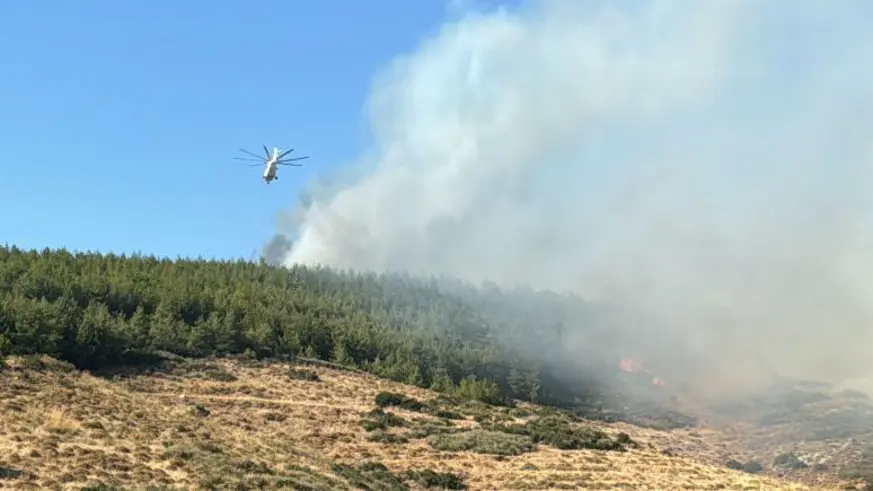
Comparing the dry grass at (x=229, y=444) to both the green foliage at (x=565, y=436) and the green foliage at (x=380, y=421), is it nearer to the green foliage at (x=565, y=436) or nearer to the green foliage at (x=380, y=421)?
the green foliage at (x=380, y=421)

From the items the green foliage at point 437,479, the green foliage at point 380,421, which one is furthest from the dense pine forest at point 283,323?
the green foliage at point 437,479

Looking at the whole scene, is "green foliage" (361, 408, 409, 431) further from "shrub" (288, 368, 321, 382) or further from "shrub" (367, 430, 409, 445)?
"shrub" (288, 368, 321, 382)

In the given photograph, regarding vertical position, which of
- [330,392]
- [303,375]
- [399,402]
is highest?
[303,375]

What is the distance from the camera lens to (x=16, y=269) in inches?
4759

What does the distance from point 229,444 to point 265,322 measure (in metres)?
67.3

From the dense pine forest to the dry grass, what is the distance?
955cm

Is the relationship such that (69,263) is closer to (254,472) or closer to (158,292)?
(158,292)

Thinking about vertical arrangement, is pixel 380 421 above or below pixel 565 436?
below

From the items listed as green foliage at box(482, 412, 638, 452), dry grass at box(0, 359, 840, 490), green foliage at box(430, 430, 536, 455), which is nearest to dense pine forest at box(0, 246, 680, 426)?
dry grass at box(0, 359, 840, 490)

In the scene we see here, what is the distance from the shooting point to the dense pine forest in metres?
93.3

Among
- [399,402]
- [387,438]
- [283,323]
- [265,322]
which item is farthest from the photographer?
[283,323]

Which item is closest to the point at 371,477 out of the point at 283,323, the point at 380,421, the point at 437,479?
the point at 437,479

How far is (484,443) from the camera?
67.2 metres

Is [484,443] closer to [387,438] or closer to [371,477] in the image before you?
[387,438]
